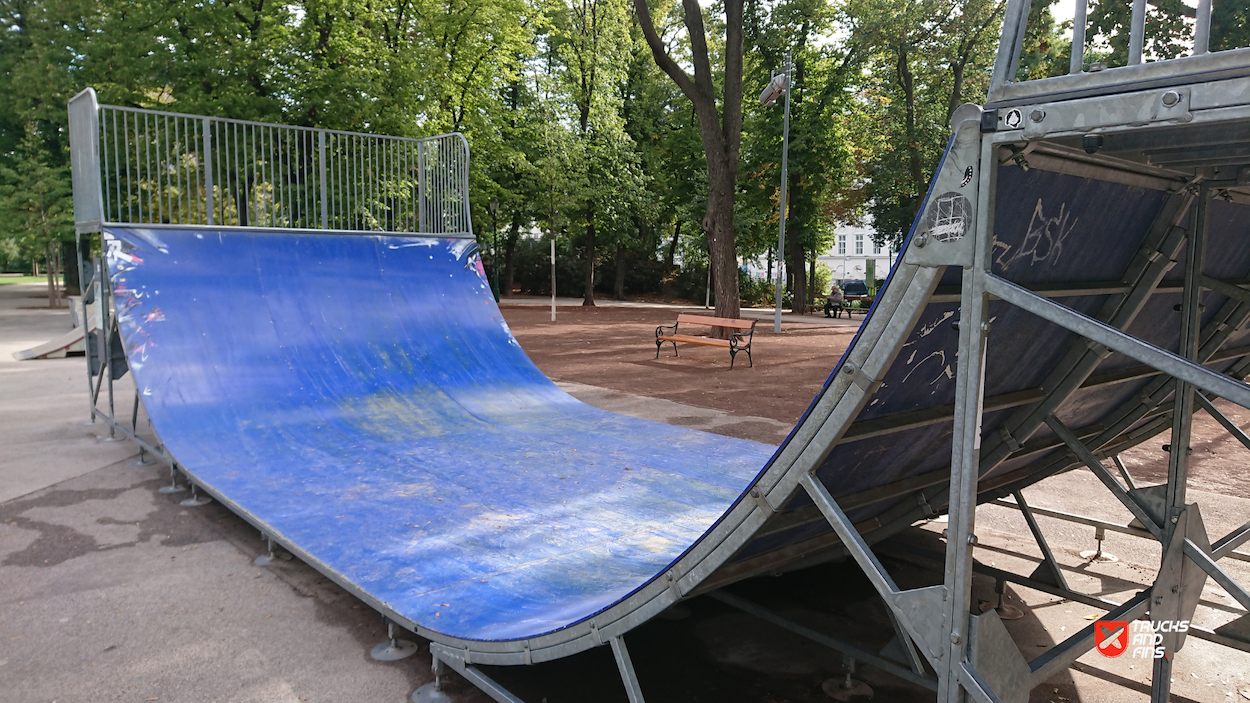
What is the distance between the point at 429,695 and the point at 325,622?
3.85 feet

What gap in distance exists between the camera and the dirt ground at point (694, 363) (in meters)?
12.6

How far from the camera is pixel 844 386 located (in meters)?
2.52

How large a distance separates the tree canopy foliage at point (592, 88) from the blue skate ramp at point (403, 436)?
9.34 metres

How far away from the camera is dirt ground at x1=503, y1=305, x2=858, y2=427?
12586 mm

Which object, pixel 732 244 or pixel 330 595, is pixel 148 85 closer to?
pixel 732 244

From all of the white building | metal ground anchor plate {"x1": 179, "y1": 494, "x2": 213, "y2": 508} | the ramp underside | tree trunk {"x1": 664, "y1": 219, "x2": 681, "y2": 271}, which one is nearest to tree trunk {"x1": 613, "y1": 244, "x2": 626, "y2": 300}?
tree trunk {"x1": 664, "y1": 219, "x2": 681, "y2": 271}

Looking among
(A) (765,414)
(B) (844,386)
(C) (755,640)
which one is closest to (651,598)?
(B) (844,386)

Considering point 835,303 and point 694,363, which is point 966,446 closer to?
point 694,363

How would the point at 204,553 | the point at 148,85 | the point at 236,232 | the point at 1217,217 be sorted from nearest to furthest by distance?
the point at 1217,217, the point at 204,553, the point at 236,232, the point at 148,85

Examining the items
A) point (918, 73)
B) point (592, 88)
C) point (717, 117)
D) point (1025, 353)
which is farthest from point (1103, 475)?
point (592, 88)

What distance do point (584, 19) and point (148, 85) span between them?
19.7 meters

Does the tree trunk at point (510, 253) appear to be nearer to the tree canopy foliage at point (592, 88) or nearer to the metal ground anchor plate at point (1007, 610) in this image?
the tree canopy foliage at point (592, 88)

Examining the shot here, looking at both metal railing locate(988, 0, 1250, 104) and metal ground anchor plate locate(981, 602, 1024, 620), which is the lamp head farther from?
metal railing locate(988, 0, 1250, 104)

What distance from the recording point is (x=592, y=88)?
109 ft
